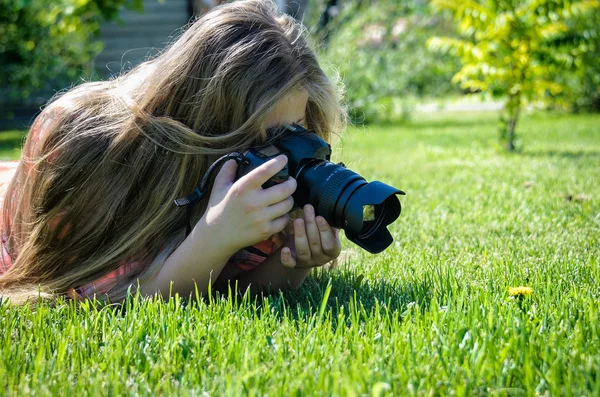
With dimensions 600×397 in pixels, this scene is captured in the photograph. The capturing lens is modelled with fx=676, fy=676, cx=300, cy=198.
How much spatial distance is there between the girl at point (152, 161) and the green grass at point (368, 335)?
8.8 inches

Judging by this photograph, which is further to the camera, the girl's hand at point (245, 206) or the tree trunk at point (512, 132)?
the tree trunk at point (512, 132)

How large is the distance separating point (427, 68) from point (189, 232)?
27.0 feet

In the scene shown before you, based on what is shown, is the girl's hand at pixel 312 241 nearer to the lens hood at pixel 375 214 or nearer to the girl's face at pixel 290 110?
the lens hood at pixel 375 214

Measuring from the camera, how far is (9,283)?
205 centimetres

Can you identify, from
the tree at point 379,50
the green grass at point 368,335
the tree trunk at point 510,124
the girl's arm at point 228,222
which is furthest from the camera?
the tree at point 379,50

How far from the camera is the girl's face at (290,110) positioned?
201 cm

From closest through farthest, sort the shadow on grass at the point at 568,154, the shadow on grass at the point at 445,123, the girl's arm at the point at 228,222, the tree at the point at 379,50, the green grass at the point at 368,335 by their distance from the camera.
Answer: the green grass at the point at 368,335 < the girl's arm at the point at 228,222 < the shadow on grass at the point at 568,154 < the tree at the point at 379,50 < the shadow on grass at the point at 445,123

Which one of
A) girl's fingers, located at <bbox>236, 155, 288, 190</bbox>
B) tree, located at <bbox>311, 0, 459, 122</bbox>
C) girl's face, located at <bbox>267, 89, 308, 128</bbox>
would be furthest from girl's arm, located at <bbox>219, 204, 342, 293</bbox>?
tree, located at <bbox>311, 0, 459, 122</bbox>

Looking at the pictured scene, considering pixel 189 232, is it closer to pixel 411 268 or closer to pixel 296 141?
pixel 296 141

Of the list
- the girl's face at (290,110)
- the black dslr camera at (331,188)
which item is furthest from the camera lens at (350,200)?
the girl's face at (290,110)

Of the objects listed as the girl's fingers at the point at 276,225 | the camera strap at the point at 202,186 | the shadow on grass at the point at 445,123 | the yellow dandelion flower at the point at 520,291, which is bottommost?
the shadow on grass at the point at 445,123

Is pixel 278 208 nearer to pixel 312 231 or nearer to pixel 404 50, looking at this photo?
pixel 312 231

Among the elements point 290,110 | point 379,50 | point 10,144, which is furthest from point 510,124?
point 10,144

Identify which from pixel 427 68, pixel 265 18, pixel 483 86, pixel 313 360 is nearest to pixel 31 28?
pixel 427 68
